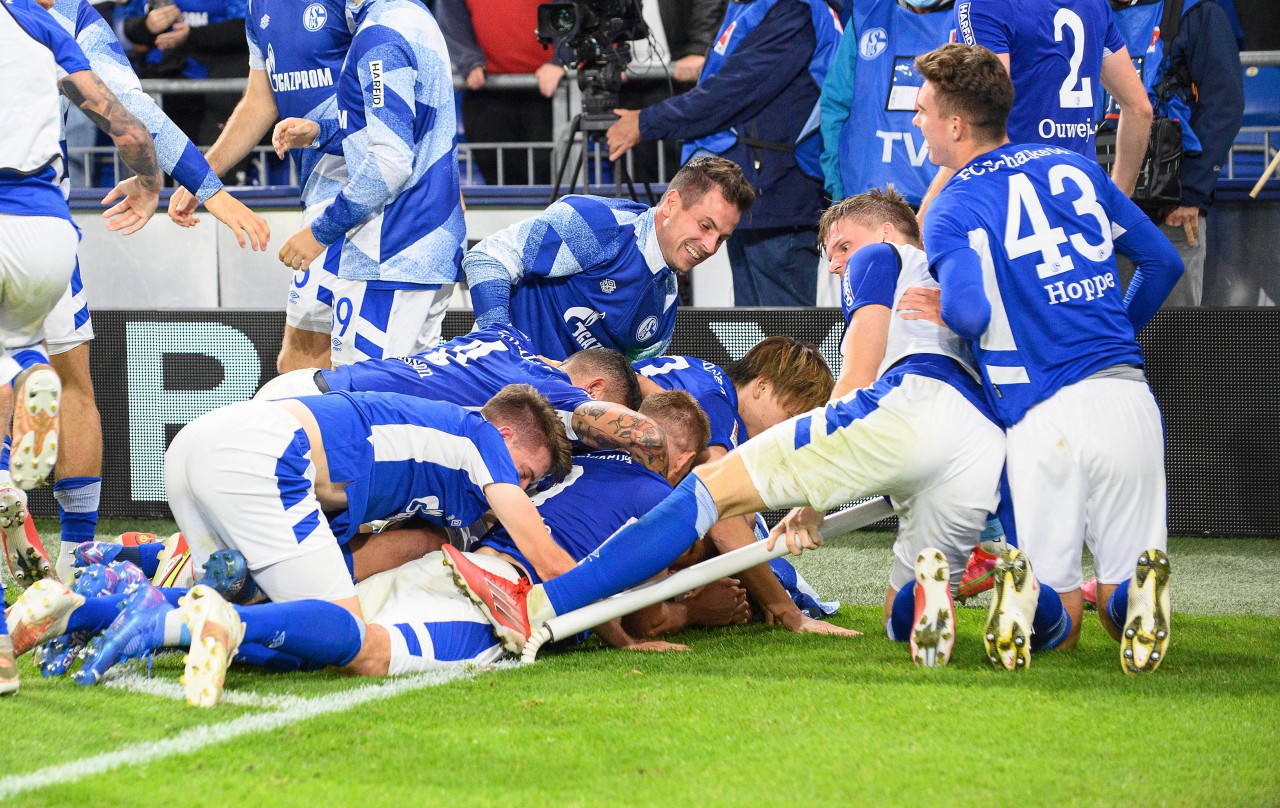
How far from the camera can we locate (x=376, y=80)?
15.0 ft

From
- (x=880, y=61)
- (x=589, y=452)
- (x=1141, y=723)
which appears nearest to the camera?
(x=1141, y=723)

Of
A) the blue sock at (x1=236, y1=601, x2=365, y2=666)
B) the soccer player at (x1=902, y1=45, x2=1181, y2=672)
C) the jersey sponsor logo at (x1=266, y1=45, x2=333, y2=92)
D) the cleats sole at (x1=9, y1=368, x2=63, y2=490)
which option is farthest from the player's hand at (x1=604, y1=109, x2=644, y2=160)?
the blue sock at (x1=236, y1=601, x2=365, y2=666)

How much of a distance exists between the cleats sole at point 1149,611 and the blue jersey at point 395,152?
2.56 metres

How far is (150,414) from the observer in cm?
619

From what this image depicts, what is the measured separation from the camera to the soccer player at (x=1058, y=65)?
4633 mm

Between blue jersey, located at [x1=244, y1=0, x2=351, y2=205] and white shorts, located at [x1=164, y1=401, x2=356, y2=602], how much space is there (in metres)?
1.80

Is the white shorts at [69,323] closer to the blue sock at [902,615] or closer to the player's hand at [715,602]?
the player's hand at [715,602]

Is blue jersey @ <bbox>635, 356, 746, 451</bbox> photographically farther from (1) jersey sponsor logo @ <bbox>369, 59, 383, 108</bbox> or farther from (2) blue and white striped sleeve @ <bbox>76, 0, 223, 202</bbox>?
(2) blue and white striped sleeve @ <bbox>76, 0, 223, 202</bbox>

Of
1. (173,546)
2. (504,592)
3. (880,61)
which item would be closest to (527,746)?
(504,592)

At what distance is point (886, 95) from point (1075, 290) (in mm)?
2442

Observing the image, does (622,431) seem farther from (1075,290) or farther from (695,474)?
(1075,290)

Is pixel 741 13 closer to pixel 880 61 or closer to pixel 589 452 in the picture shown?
pixel 880 61

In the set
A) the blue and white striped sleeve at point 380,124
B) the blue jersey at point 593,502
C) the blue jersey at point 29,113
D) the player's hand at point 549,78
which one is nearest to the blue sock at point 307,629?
the blue jersey at point 593,502

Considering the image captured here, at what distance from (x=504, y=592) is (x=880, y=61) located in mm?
3348
